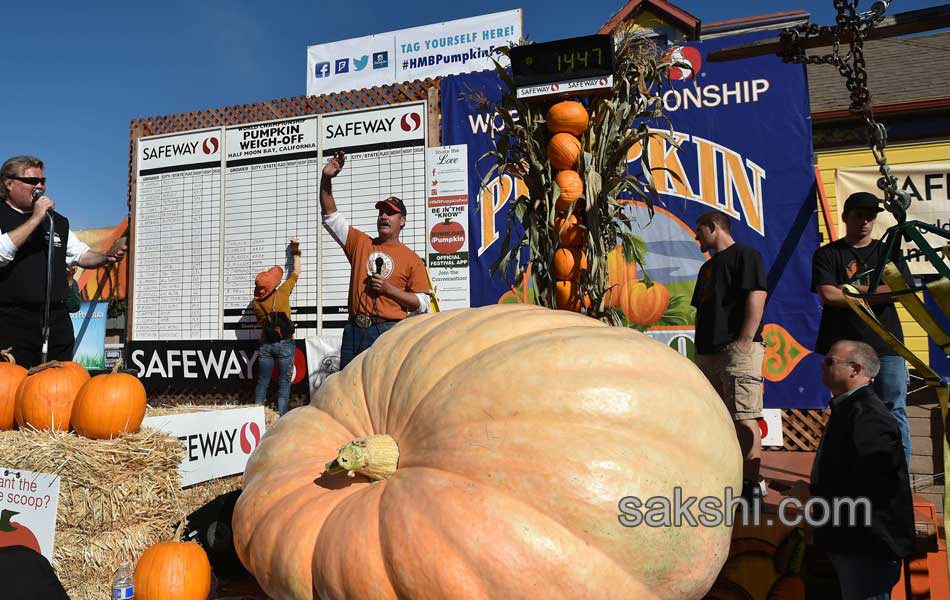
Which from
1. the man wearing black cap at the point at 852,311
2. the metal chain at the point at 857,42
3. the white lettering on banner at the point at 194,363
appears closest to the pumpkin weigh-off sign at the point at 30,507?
the metal chain at the point at 857,42

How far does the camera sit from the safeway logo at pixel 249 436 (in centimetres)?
318

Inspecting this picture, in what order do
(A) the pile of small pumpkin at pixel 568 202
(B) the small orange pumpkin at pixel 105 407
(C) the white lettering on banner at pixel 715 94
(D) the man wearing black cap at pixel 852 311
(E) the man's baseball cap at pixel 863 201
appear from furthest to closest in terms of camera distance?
(C) the white lettering on banner at pixel 715 94 < (E) the man's baseball cap at pixel 863 201 < (D) the man wearing black cap at pixel 852 311 < (A) the pile of small pumpkin at pixel 568 202 < (B) the small orange pumpkin at pixel 105 407

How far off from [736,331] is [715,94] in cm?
372

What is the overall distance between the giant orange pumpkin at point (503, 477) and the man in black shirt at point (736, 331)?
1909 millimetres

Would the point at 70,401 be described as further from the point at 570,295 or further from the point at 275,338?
the point at 275,338

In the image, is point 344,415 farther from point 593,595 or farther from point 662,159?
A: point 662,159

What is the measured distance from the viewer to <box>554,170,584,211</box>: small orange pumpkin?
2.55 m

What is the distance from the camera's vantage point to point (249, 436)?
3230 millimetres

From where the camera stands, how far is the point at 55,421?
2.39 meters

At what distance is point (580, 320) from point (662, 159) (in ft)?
16.7

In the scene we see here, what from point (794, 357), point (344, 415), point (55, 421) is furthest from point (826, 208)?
point (55, 421)

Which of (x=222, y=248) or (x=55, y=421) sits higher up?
(x=222, y=248)

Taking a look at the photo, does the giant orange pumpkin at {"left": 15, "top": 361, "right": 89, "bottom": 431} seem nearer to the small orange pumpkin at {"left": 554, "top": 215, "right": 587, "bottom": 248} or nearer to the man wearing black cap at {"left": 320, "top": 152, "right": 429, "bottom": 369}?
the man wearing black cap at {"left": 320, "top": 152, "right": 429, "bottom": 369}

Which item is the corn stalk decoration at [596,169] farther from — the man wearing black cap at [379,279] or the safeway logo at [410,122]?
the safeway logo at [410,122]
